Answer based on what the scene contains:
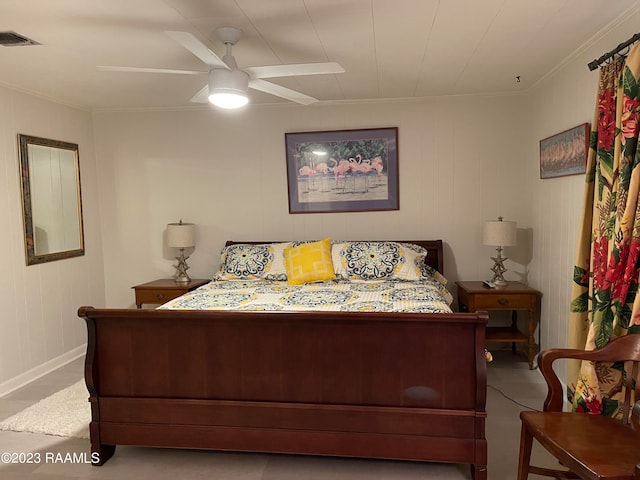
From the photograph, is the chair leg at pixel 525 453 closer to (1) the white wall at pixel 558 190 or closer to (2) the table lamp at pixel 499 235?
(1) the white wall at pixel 558 190

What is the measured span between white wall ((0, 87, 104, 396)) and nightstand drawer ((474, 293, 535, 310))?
11.7 feet

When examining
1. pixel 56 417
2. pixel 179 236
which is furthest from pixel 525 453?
pixel 179 236

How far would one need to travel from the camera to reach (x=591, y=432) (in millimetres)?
1837

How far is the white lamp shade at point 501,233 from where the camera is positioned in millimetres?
3801

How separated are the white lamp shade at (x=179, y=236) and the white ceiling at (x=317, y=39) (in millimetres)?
1203

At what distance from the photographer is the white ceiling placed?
2.25 metres

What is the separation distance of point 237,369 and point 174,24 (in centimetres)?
181

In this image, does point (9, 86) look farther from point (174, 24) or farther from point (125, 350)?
point (125, 350)

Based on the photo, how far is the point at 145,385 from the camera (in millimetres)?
2449

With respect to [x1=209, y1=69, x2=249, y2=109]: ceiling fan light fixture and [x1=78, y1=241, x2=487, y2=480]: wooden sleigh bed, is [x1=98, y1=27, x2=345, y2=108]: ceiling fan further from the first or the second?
[x1=78, y1=241, x2=487, y2=480]: wooden sleigh bed

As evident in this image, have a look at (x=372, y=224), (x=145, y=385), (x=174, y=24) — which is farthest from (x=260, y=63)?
(x=145, y=385)

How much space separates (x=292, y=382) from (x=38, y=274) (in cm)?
267

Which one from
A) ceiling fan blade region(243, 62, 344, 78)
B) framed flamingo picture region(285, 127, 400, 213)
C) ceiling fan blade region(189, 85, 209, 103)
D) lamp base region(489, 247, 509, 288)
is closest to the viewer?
ceiling fan blade region(243, 62, 344, 78)

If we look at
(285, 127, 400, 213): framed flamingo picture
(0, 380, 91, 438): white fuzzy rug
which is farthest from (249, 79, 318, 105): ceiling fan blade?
(0, 380, 91, 438): white fuzzy rug
